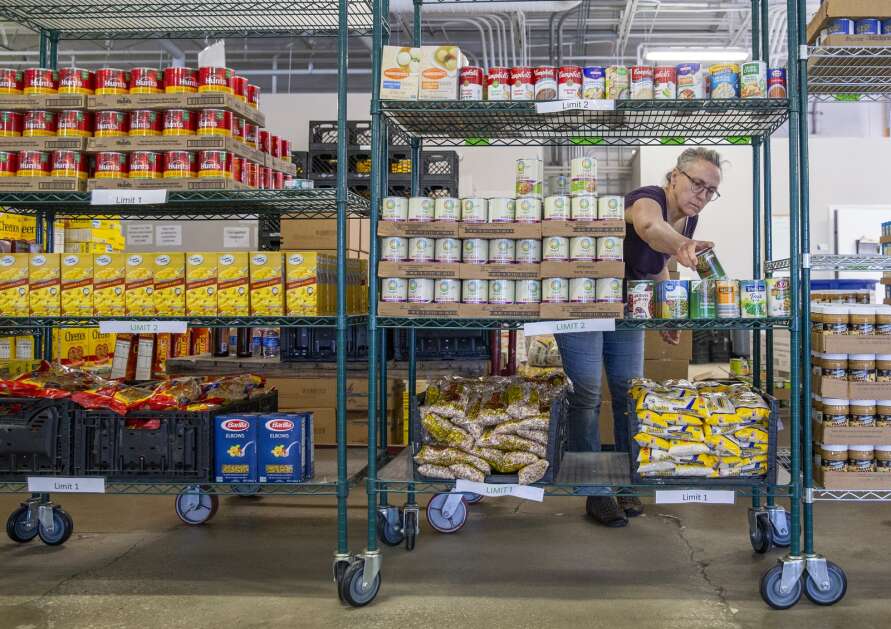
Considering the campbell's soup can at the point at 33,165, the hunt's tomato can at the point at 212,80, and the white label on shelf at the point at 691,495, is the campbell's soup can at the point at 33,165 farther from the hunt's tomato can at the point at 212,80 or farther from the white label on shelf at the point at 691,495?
the white label on shelf at the point at 691,495

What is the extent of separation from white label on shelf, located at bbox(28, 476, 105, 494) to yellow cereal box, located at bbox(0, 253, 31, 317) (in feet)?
2.10

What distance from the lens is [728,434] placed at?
285cm

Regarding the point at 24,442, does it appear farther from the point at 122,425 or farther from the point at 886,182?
the point at 886,182

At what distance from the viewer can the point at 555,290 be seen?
2836 millimetres

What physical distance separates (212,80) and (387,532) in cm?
199

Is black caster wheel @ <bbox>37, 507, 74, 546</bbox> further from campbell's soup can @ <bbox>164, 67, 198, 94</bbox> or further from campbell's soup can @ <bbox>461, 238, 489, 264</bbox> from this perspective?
campbell's soup can @ <bbox>461, 238, 489, 264</bbox>

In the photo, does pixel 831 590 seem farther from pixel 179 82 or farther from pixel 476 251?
pixel 179 82

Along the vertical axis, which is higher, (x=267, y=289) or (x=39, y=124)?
(x=39, y=124)

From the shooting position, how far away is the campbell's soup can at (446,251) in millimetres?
2898

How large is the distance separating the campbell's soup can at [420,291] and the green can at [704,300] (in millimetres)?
933

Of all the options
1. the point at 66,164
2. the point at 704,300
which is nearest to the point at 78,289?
the point at 66,164

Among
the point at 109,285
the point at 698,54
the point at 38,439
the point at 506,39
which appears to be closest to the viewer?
the point at 38,439

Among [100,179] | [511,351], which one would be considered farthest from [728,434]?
[511,351]

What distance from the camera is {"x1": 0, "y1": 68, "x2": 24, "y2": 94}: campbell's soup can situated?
3152 mm
